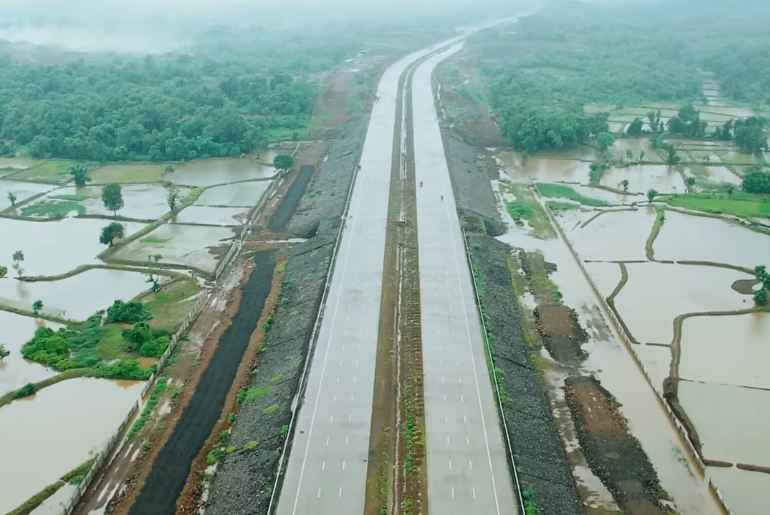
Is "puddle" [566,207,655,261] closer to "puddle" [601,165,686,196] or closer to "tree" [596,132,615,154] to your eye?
"puddle" [601,165,686,196]

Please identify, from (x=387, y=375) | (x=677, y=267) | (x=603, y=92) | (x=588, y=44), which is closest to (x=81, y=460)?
(x=387, y=375)

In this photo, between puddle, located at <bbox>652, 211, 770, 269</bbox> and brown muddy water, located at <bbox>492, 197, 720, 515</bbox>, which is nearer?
brown muddy water, located at <bbox>492, 197, 720, 515</bbox>

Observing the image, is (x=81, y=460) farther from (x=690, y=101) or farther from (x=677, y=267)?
(x=690, y=101)

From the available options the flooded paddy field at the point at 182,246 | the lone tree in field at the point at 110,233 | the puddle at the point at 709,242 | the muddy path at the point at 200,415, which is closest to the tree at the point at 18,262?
the lone tree in field at the point at 110,233

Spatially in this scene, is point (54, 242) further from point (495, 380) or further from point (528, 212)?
point (528, 212)

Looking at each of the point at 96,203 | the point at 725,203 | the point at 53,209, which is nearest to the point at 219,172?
the point at 96,203

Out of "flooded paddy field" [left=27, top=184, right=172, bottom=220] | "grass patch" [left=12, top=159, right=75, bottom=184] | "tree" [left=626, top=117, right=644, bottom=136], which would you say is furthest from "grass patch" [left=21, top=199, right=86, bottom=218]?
"tree" [left=626, top=117, right=644, bottom=136]
